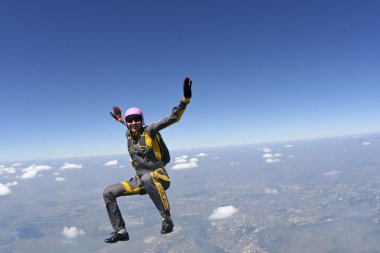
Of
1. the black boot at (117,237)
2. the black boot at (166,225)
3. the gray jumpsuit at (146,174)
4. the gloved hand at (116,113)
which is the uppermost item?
the gloved hand at (116,113)

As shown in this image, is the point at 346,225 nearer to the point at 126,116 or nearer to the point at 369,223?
the point at 369,223

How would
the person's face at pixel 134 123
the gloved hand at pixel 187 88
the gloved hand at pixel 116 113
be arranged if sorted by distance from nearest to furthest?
1. the gloved hand at pixel 187 88
2. the person's face at pixel 134 123
3. the gloved hand at pixel 116 113

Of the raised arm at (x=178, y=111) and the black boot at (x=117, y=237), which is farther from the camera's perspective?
the black boot at (x=117, y=237)

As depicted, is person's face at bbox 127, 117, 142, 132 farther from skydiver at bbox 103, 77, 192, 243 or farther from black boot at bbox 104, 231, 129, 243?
black boot at bbox 104, 231, 129, 243

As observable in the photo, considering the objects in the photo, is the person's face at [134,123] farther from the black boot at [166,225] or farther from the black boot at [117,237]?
the black boot at [117,237]

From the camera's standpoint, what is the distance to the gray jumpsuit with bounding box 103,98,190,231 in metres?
5.47

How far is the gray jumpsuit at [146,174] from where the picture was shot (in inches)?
215

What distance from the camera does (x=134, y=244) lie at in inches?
7662

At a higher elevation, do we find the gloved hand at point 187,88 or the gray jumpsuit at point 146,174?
the gloved hand at point 187,88

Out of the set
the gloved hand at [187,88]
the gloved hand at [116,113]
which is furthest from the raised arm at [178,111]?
the gloved hand at [116,113]

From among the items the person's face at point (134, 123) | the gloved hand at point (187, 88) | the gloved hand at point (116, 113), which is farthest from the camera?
the gloved hand at point (116, 113)

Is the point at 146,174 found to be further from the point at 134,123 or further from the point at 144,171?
the point at 134,123

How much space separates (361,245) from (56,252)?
20744cm

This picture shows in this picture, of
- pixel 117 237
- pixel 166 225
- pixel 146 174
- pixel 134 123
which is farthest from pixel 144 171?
pixel 117 237
